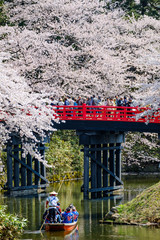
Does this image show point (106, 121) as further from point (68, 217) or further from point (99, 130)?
point (68, 217)

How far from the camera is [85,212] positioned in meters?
26.5

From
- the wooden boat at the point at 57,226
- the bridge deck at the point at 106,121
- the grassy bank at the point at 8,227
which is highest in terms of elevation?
the bridge deck at the point at 106,121

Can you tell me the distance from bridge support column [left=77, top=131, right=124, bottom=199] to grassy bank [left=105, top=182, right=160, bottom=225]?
7170mm

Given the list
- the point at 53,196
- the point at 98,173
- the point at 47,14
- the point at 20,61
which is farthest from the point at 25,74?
the point at 53,196

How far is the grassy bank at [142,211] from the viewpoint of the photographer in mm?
22047

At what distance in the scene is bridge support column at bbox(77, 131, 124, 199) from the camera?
1203 inches

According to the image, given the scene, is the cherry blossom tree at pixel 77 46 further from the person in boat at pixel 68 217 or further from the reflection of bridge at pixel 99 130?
the person in boat at pixel 68 217

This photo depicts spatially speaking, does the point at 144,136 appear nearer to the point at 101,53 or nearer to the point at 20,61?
the point at 101,53

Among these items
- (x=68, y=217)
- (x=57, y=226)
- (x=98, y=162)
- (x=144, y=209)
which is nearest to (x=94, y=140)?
(x=98, y=162)

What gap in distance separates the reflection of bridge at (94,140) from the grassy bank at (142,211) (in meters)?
5.85

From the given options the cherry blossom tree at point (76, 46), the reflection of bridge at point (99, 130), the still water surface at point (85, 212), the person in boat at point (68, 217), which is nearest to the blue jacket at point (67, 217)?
the person in boat at point (68, 217)

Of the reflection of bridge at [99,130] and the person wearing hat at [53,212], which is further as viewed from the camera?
the reflection of bridge at [99,130]

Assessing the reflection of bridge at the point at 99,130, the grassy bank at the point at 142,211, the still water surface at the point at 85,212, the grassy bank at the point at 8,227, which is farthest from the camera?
the reflection of bridge at the point at 99,130

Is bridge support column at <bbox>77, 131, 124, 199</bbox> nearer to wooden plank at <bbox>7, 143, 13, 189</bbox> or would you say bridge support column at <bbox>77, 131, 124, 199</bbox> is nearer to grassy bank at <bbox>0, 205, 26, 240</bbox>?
wooden plank at <bbox>7, 143, 13, 189</bbox>
